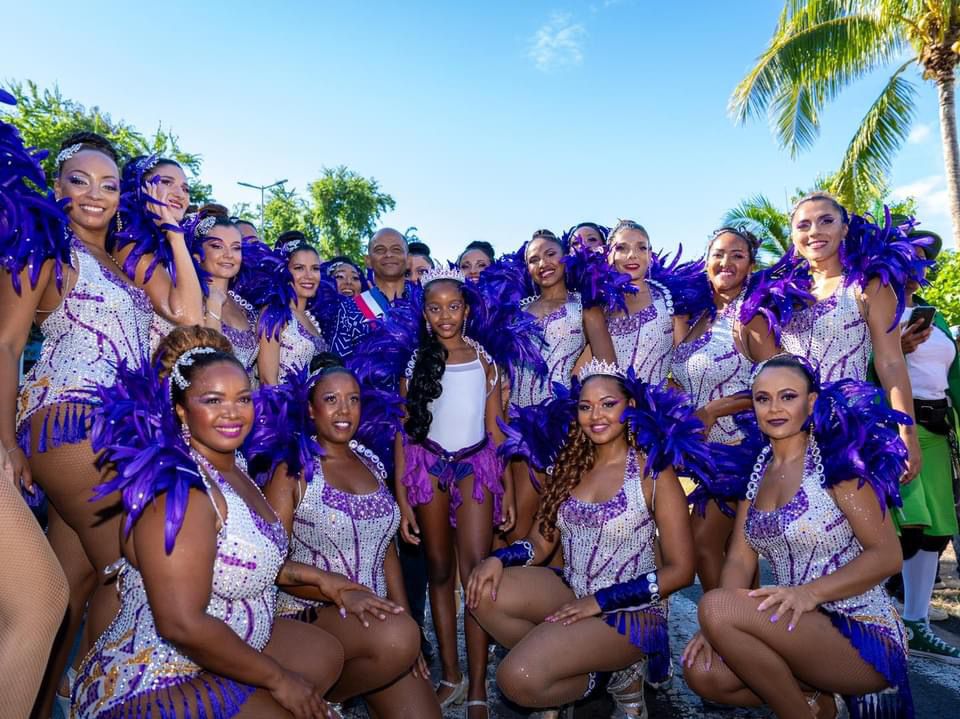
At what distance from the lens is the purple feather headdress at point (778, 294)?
11.7 ft

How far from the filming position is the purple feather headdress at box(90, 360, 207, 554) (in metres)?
1.97

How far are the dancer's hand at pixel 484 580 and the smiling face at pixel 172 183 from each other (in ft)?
6.88

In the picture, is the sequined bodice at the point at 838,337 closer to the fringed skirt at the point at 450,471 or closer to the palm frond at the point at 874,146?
the fringed skirt at the point at 450,471

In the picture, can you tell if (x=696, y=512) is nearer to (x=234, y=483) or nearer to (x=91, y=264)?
(x=234, y=483)

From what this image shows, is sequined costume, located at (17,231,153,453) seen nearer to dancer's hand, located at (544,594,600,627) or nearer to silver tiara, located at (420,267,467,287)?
silver tiara, located at (420,267,467,287)

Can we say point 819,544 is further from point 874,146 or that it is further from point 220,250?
point 874,146

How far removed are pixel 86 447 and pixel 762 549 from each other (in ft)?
8.31

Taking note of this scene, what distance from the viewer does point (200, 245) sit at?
12.9 feet

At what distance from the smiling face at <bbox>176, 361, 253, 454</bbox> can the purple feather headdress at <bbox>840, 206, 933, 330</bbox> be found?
110 inches

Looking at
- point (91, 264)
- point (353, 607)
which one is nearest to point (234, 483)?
point (353, 607)

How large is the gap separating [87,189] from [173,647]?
1785 millimetres

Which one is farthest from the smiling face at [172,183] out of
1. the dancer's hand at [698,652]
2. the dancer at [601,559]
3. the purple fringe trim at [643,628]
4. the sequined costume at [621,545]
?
the dancer's hand at [698,652]

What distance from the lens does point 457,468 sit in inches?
139

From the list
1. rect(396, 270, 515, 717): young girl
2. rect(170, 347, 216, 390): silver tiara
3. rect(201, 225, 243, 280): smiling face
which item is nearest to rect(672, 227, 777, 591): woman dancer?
rect(396, 270, 515, 717): young girl
